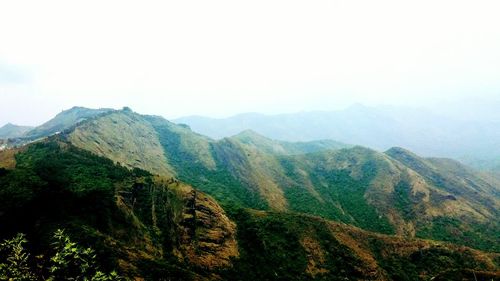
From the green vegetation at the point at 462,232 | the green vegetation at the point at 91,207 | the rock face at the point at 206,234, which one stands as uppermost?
the green vegetation at the point at 91,207

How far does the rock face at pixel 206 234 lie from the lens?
111062 mm

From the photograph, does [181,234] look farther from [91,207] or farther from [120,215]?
[91,207]

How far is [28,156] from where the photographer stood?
14450 centimetres

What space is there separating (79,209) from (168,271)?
35986 millimetres

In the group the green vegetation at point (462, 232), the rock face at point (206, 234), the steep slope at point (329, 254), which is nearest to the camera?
the rock face at point (206, 234)

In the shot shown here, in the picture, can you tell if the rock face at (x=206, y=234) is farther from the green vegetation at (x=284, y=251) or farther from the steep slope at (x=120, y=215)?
the green vegetation at (x=284, y=251)

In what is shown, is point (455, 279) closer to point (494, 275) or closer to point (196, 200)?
point (494, 275)

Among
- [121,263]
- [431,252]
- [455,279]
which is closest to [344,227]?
[431,252]

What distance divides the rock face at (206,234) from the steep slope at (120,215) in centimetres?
28

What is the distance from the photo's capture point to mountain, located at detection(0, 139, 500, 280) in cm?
8988

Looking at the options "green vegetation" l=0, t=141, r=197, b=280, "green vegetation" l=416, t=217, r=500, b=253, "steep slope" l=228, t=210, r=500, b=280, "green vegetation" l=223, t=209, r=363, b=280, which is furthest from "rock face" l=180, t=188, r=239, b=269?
"green vegetation" l=416, t=217, r=500, b=253

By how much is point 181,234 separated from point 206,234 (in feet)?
27.6

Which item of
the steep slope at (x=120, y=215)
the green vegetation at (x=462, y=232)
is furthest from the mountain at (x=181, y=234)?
the green vegetation at (x=462, y=232)

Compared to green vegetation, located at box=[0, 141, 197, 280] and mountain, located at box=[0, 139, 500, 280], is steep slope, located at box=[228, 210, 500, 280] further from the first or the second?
green vegetation, located at box=[0, 141, 197, 280]
